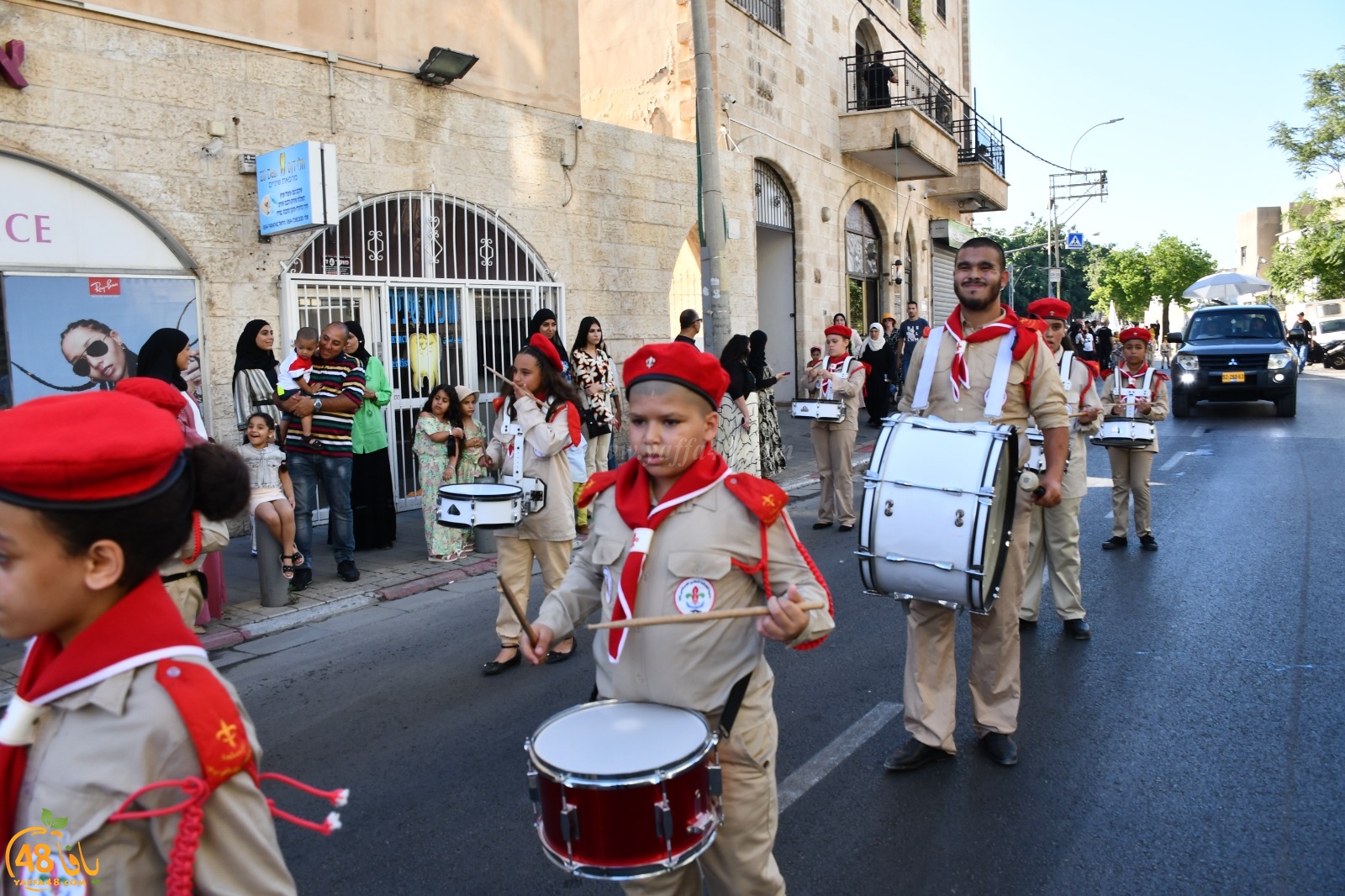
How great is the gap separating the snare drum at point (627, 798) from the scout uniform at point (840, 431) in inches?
294

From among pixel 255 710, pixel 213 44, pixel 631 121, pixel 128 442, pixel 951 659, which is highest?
pixel 631 121

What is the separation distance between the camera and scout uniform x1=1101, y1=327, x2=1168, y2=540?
8.30 m

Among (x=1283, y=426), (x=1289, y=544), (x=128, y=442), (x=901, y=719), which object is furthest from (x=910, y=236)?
(x=128, y=442)

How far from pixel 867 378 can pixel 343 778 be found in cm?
1501

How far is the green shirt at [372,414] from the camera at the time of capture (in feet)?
29.8

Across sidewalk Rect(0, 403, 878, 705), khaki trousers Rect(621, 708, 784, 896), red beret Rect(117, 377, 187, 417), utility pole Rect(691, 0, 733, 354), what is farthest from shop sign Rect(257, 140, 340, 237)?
khaki trousers Rect(621, 708, 784, 896)

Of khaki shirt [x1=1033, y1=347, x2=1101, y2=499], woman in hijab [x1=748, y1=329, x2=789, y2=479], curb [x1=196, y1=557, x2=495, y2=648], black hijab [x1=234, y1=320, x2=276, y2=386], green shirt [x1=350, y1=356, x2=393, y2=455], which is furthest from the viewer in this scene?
woman in hijab [x1=748, y1=329, x2=789, y2=479]

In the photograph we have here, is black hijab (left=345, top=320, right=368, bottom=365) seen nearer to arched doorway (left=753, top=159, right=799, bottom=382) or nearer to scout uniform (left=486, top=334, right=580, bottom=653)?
scout uniform (left=486, top=334, right=580, bottom=653)

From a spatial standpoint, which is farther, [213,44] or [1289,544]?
[213,44]

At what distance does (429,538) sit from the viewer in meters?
8.89

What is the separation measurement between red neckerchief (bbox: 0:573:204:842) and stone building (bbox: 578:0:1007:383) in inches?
622

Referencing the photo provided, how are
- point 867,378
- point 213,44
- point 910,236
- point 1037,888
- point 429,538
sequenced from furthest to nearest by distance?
point 910,236 → point 867,378 → point 213,44 → point 429,538 → point 1037,888

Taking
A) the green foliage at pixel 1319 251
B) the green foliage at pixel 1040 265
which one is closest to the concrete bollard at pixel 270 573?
the green foliage at pixel 1319 251

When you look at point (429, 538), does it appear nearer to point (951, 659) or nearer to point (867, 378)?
point (951, 659)
